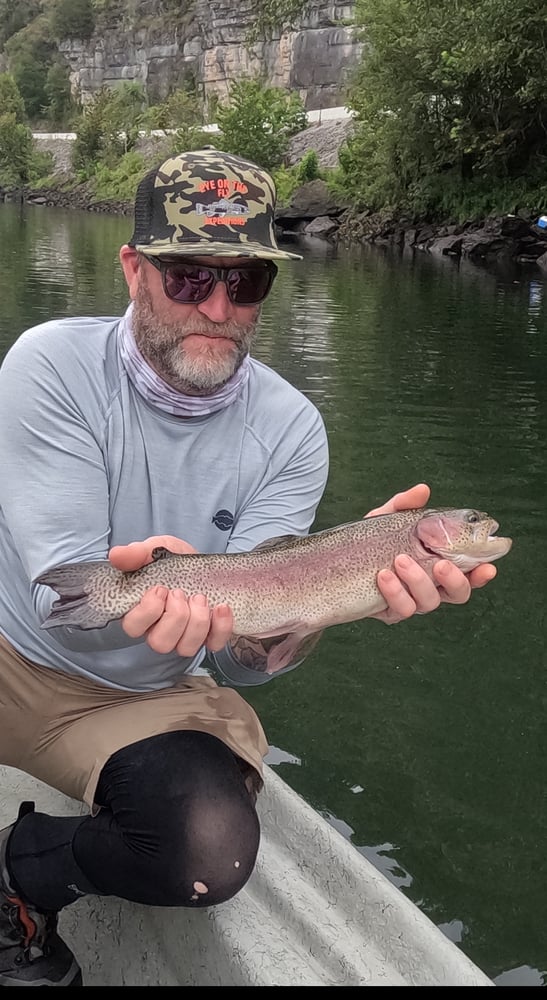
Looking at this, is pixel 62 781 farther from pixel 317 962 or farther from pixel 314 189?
pixel 314 189

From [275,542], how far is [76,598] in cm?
66

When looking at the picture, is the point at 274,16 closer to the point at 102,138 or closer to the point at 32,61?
the point at 102,138

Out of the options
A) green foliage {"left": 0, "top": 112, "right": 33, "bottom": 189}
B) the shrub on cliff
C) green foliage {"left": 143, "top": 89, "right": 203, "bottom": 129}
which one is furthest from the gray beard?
green foliage {"left": 0, "top": 112, "right": 33, "bottom": 189}

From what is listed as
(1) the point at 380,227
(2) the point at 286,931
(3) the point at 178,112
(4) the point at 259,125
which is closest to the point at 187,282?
(2) the point at 286,931

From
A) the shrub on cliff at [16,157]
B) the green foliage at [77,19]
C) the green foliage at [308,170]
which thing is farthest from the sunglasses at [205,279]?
the green foliage at [77,19]

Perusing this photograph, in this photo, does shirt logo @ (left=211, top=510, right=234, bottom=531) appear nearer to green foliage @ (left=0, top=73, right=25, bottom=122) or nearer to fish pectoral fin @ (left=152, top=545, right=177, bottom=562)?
fish pectoral fin @ (left=152, top=545, right=177, bottom=562)

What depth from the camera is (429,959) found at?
2471 millimetres

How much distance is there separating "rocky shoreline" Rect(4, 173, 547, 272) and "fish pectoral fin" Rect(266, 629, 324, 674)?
108 feet

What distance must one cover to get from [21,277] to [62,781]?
73.2 feet

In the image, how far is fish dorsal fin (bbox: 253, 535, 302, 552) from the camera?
294cm

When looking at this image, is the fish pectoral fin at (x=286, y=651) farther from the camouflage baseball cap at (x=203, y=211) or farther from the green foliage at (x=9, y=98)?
the green foliage at (x=9, y=98)

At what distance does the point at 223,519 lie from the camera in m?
3.18

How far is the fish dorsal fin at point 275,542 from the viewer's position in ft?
9.66

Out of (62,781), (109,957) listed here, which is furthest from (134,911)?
(62,781)
